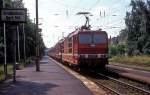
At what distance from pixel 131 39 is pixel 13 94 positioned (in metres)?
78.3

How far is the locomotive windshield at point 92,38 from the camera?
3338cm

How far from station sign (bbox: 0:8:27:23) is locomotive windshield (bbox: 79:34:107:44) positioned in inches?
352

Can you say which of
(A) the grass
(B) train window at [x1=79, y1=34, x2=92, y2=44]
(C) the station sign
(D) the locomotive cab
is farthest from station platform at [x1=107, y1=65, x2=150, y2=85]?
(A) the grass

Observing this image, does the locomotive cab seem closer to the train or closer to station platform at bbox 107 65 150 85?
the train

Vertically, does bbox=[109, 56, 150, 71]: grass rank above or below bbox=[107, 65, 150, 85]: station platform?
above

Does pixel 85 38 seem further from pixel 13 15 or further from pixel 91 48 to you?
pixel 13 15

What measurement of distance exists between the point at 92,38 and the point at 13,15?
9.58 metres

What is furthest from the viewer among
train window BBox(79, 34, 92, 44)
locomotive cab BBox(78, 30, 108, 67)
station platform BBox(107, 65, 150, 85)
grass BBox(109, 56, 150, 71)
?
grass BBox(109, 56, 150, 71)

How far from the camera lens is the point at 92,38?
33.6 meters

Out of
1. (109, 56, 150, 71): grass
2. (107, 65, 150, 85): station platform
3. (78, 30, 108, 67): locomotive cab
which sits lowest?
(107, 65, 150, 85): station platform

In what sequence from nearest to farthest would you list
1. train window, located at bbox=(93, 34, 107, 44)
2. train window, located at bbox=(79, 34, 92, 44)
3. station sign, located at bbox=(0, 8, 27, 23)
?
1. station sign, located at bbox=(0, 8, 27, 23)
2. train window, located at bbox=(93, 34, 107, 44)
3. train window, located at bbox=(79, 34, 92, 44)

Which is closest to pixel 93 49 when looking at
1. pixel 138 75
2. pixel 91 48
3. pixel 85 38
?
pixel 91 48

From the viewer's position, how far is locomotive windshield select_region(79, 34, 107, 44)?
33.4 meters

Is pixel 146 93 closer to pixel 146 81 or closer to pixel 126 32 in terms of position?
pixel 146 81
